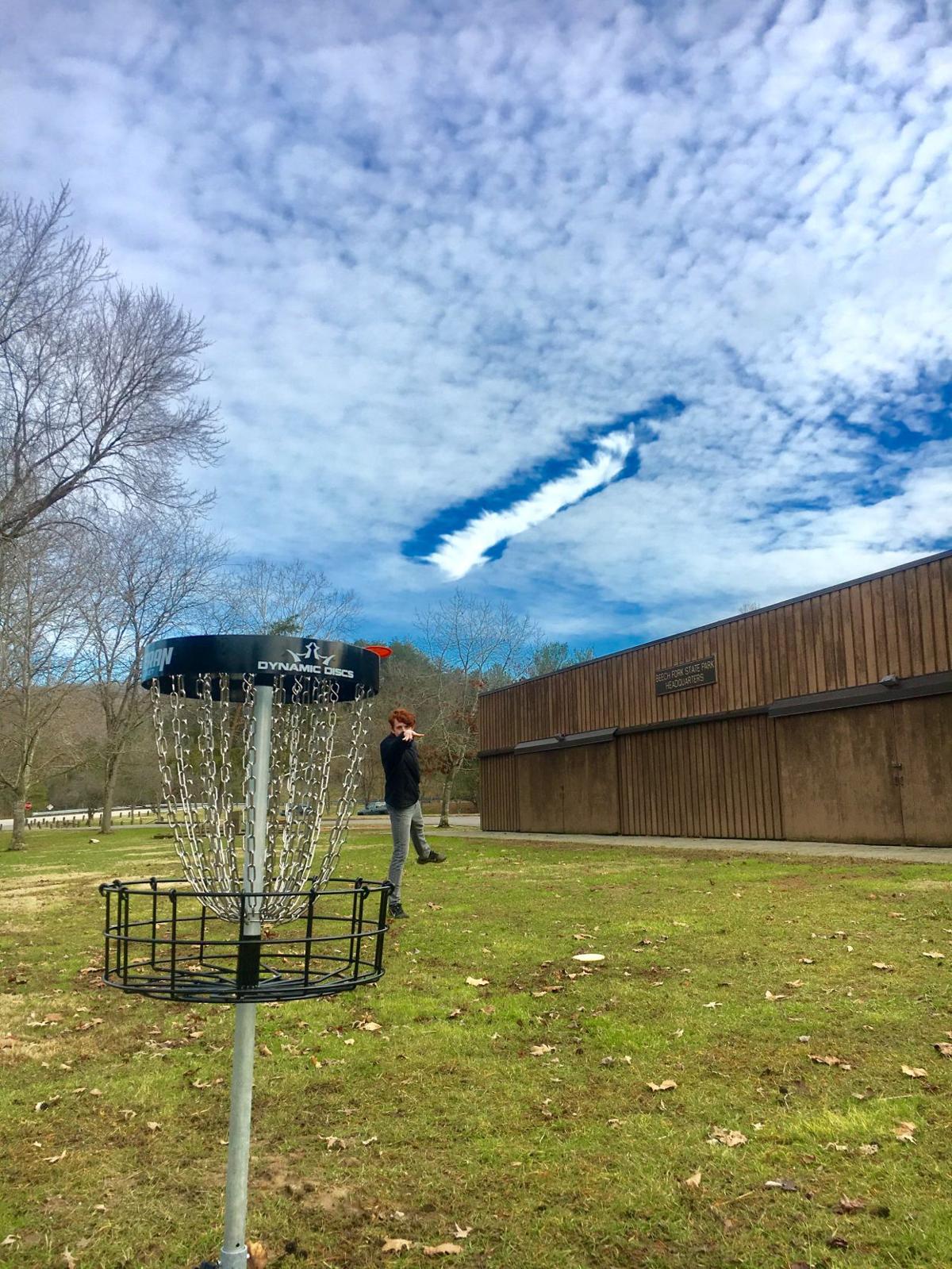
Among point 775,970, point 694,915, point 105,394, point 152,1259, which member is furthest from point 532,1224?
point 105,394

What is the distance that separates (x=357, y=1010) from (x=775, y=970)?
112 inches

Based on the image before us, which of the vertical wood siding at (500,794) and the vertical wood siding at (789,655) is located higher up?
the vertical wood siding at (789,655)

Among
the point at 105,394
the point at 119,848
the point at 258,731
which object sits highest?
the point at 105,394

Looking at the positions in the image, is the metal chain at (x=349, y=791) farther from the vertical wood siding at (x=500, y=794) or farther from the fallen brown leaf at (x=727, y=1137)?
the vertical wood siding at (x=500, y=794)

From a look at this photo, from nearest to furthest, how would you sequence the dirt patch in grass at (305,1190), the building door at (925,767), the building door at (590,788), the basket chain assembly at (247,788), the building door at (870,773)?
the basket chain assembly at (247,788) → the dirt patch in grass at (305,1190) → the building door at (925,767) → the building door at (870,773) → the building door at (590,788)

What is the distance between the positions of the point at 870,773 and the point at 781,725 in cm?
229

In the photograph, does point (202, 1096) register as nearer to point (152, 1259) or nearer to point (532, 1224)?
point (152, 1259)

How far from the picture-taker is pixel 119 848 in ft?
80.3

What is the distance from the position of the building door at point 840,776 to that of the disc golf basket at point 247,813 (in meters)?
14.8

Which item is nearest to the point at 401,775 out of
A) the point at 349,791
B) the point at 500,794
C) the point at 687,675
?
the point at 349,791

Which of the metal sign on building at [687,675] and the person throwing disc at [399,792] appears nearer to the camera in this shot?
the person throwing disc at [399,792]

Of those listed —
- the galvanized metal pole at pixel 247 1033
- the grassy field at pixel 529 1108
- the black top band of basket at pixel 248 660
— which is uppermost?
the black top band of basket at pixel 248 660

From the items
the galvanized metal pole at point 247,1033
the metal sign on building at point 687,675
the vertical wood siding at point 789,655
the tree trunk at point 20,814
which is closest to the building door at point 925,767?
the vertical wood siding at point 789,655

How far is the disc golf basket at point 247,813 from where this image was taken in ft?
8.23
